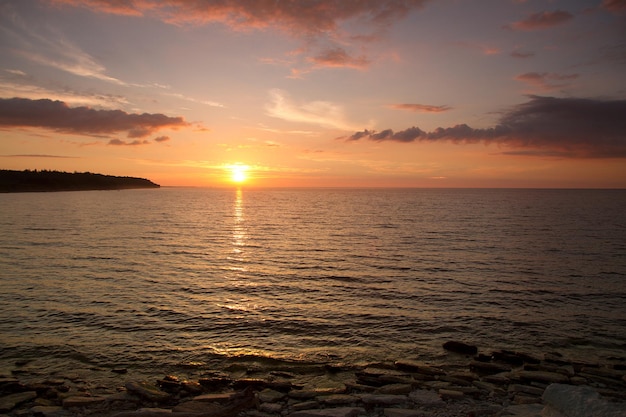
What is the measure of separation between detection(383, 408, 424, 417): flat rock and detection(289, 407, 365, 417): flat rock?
89 cm

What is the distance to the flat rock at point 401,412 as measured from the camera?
13.5 meters

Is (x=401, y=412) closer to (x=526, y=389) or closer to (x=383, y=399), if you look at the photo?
(x=383, y=399)

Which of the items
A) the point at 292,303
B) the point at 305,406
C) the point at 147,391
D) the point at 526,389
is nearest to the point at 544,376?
the point at 526,389

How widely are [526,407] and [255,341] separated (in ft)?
46.9

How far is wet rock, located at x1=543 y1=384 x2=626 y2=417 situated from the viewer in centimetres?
1163

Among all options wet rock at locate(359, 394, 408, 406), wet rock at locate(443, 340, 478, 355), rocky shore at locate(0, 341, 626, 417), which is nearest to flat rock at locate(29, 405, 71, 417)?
rocky shore at locate(0, 341, 626, 417)

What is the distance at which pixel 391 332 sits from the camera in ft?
79.7

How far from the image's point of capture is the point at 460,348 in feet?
70.2

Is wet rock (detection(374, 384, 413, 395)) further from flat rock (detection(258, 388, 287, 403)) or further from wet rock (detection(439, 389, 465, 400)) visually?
flat rock (detection(258, 388, 287, 403))

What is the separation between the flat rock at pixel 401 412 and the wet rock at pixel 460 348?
859cm

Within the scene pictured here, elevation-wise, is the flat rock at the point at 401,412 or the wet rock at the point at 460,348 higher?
the flat rock at the point at 401,412

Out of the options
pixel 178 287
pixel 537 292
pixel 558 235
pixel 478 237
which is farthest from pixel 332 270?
pixel 558 235

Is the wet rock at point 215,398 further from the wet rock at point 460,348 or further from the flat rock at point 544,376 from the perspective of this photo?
the flat rock at point 544,376

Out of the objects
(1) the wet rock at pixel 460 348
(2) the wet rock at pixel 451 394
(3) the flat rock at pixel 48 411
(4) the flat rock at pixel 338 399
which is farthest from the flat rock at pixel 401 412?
(3) the flat rock at pixel 48 411
